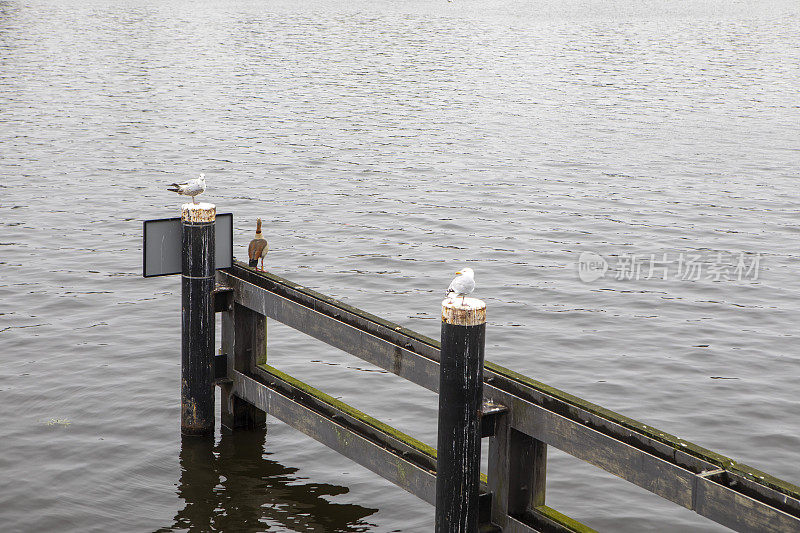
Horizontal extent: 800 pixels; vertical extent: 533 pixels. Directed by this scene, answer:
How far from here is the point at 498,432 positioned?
23.7 feet

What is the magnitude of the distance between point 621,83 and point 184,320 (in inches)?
1435

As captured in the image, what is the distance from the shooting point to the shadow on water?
9.11 metres

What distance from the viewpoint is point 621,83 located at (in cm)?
4316

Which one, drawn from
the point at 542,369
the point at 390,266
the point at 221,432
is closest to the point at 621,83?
the point at 390,266

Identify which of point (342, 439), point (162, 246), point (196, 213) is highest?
point (196, 213)

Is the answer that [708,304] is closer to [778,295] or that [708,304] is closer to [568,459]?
[778,295]

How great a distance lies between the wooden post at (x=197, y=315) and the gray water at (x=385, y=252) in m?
0.46

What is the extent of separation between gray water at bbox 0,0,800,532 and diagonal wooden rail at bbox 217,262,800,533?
977 mm
